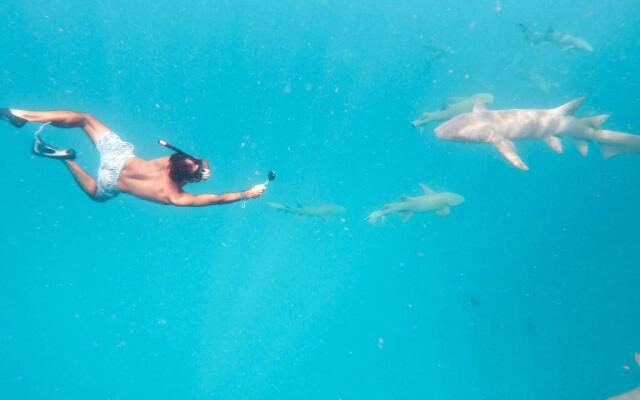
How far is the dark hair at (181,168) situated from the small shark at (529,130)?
17.3ft

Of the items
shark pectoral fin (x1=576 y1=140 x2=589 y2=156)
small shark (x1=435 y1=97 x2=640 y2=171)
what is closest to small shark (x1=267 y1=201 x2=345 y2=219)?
small shark (x1=435 y1=97 x2=640 y2=171)

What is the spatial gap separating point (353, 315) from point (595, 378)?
21.3 meters

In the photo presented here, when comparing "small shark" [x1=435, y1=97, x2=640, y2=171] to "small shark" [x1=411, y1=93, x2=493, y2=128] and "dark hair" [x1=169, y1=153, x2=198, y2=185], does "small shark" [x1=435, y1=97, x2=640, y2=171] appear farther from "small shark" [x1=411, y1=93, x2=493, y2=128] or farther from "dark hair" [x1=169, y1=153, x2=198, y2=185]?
"dark hair" [x1=169, y1=153, x2=198, y2=185]

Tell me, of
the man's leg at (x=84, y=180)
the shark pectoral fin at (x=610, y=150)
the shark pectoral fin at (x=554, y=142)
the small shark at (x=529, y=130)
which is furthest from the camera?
the shark pectoral fin at (x=610, y=150)

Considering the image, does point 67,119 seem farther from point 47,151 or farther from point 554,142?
point 554,142

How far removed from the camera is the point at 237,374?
35938mm

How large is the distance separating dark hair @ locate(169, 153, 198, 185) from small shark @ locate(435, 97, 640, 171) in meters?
5.27

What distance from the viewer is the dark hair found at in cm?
575

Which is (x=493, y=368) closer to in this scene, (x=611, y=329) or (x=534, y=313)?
(x=534, y=313)

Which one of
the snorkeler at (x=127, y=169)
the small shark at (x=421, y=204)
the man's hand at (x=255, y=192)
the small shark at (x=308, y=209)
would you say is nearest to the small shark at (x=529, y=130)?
the small shark at (x=421, y=204)

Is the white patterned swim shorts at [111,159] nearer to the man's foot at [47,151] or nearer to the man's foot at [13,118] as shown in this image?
the man's foot at [47,151]

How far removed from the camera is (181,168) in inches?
227

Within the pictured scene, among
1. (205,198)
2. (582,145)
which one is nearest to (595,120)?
(582,145)

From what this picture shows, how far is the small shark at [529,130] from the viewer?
859 cm
